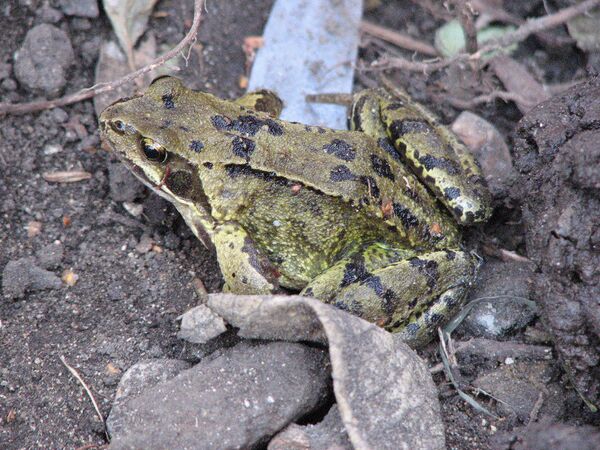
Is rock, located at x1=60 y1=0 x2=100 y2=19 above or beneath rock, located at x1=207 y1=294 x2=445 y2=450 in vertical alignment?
above

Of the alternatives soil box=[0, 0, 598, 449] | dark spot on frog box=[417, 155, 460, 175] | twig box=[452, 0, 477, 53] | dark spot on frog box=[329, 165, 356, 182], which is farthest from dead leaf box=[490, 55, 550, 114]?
dark spot on frog box=[329, 165, 356, 182]

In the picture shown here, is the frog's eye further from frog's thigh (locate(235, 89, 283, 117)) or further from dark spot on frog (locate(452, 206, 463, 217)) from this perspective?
dark spot on frog (locate(452, 206, 463, 217))

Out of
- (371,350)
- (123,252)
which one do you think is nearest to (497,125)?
(371,350)

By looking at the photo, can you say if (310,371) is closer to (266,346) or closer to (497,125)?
(266,346)

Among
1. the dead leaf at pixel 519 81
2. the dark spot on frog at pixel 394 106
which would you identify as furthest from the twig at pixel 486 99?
the dark spot on frog at pixel 394 106

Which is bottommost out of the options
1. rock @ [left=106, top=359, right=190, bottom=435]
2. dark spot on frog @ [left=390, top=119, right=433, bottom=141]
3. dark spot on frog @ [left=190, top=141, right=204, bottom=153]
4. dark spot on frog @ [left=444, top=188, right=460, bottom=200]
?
rock @ [left=106, top=359, right=190, bottom=435]

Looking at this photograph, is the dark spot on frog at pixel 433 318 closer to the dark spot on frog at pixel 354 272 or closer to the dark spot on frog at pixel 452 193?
the dark spot on frog at pixel 354 272

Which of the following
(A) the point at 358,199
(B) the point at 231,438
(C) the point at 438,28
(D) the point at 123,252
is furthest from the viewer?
(C) the point at 438,28
